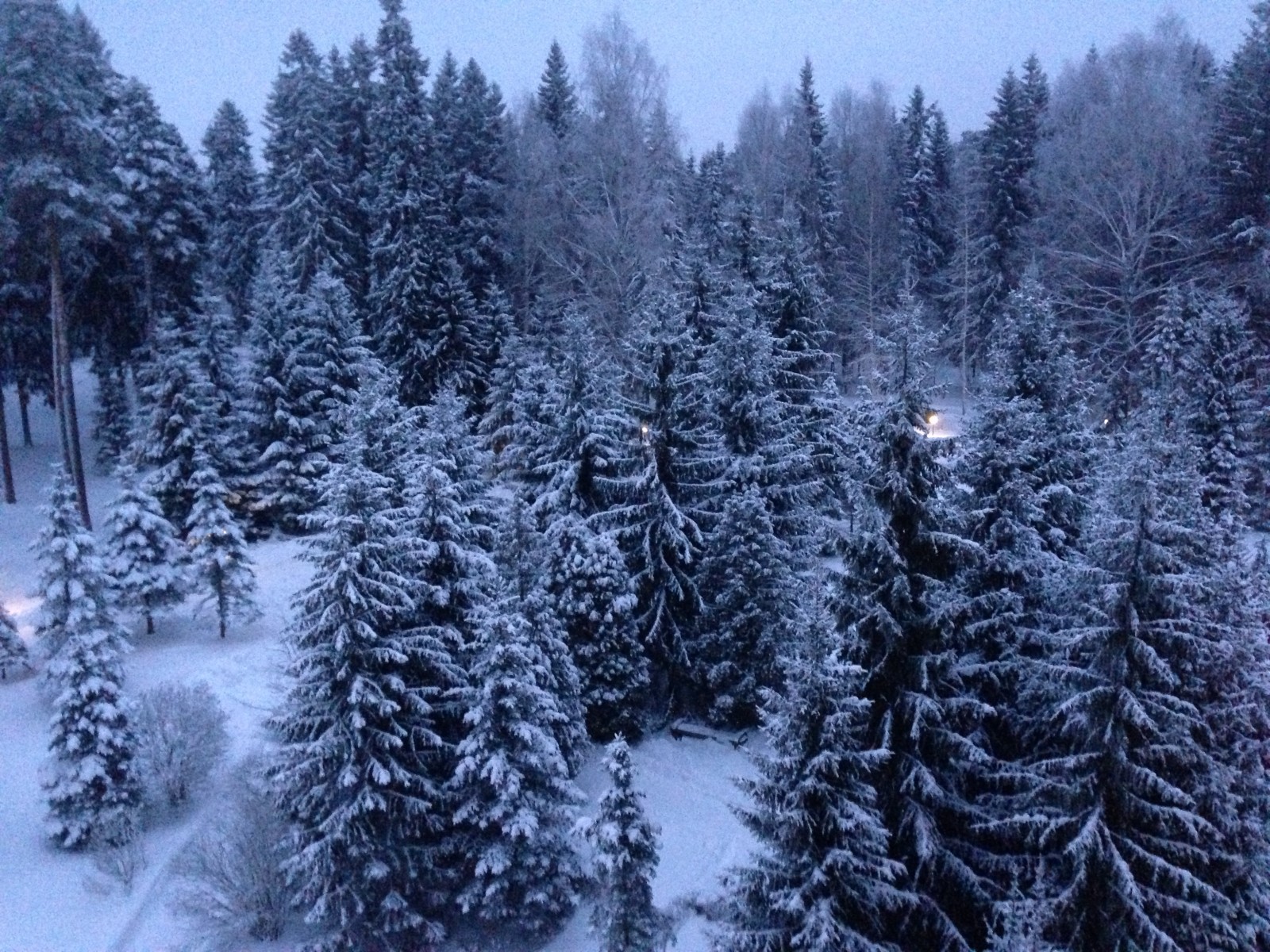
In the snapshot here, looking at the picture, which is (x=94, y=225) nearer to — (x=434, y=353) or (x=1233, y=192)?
(x=434, y=353)

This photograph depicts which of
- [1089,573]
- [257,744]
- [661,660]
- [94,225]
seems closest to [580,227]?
[94,225]

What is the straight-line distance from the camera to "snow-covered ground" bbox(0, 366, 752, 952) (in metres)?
17.2

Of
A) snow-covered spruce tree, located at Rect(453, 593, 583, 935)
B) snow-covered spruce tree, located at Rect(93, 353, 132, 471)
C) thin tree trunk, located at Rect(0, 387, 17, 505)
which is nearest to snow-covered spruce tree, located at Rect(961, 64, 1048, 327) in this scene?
snow-covered spruce tree, located at Rect(453, 593, 583, 935)

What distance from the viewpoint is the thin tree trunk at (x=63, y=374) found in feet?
90.4

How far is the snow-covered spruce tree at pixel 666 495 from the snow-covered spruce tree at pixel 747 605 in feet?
3.24

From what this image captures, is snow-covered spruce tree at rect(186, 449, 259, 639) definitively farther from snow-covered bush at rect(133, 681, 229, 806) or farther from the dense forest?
snow-covered bush at rect(133, 681, 229, 806)

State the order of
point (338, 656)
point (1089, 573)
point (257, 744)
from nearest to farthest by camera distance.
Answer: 1. point (1089, 573)
2. point (338, 656)
3. point (257, 744)

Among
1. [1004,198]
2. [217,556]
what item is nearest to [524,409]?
[217,556]

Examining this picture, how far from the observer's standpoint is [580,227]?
128 ft

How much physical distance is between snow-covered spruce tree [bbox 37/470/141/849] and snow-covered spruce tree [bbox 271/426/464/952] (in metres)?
4.14

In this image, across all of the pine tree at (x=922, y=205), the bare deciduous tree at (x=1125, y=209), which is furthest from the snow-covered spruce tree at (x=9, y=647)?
the pine tree at (x=922, y=205)

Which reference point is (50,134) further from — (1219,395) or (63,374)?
(1219,395)

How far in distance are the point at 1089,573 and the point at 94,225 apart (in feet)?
93.7

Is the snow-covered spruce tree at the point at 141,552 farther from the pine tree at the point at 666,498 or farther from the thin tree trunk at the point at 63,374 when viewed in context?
the pine tree at the point at 666,498
